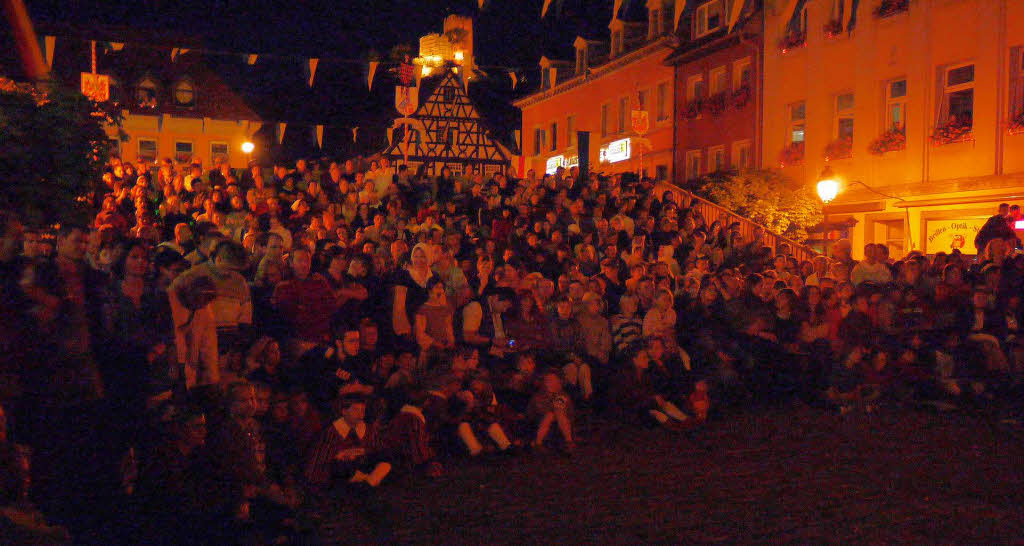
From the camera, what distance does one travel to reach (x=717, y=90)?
2889 cm

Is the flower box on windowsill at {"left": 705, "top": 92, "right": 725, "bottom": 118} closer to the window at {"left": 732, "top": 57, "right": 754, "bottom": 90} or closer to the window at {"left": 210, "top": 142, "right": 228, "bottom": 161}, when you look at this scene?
the window at {"left": 732, "top": 57, "right": 754, "bottom": 90}

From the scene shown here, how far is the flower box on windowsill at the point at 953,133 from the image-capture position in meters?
20.1

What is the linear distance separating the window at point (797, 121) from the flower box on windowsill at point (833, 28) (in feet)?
6.39

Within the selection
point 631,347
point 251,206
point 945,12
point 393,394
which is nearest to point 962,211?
point 945,12

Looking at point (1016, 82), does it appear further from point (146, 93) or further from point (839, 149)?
point (146, 93)

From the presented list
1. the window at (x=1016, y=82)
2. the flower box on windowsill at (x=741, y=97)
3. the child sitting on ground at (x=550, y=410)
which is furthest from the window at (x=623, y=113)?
the child sitting on ground at (x=550, y=410)

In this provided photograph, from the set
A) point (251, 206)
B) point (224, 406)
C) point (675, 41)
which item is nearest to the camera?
point (224, 406)

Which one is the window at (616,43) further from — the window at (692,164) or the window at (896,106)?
the window at (896,106)

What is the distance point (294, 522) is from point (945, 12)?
19113mm

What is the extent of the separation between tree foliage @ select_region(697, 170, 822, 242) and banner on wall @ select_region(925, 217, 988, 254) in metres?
3.21

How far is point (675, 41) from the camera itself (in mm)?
30594

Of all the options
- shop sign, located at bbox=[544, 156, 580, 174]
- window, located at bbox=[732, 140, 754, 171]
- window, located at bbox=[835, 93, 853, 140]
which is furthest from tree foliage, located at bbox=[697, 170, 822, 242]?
shop sign, located at bbox=[544, 156, 580, 174]

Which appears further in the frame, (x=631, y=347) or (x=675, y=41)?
(x=675, y=41)

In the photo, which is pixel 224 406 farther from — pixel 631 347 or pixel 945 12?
pixel 945 12
